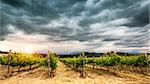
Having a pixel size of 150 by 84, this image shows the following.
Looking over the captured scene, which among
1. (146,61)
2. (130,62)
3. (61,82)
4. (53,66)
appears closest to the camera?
(61,82)

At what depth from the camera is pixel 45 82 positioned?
20062 mm

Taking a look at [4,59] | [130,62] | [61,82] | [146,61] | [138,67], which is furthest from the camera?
[4,59]

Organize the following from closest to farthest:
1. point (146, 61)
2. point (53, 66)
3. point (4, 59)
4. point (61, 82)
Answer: point (61, 82) < point (53, 66) < point (146, 61) < point (4, 59)

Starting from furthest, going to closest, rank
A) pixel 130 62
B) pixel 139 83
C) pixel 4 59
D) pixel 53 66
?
pixel 4 59
pixel 130 62
pixel 53 66
pixel 139 83

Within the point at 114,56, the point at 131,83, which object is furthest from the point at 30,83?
the point at 114,56

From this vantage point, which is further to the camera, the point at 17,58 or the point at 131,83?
the point at 17,58

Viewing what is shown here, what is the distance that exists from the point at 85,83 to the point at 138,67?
15330mm

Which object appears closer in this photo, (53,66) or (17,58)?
(53,66)

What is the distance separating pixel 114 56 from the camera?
27188 millimetres

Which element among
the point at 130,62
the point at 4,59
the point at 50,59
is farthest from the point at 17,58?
the point at 130,62

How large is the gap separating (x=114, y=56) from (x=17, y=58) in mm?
15096

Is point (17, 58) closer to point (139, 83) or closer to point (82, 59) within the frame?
point (82, 59)

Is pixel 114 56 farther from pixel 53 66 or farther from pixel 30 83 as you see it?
pixel 30 83

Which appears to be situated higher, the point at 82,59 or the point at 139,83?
the point at 82,59
